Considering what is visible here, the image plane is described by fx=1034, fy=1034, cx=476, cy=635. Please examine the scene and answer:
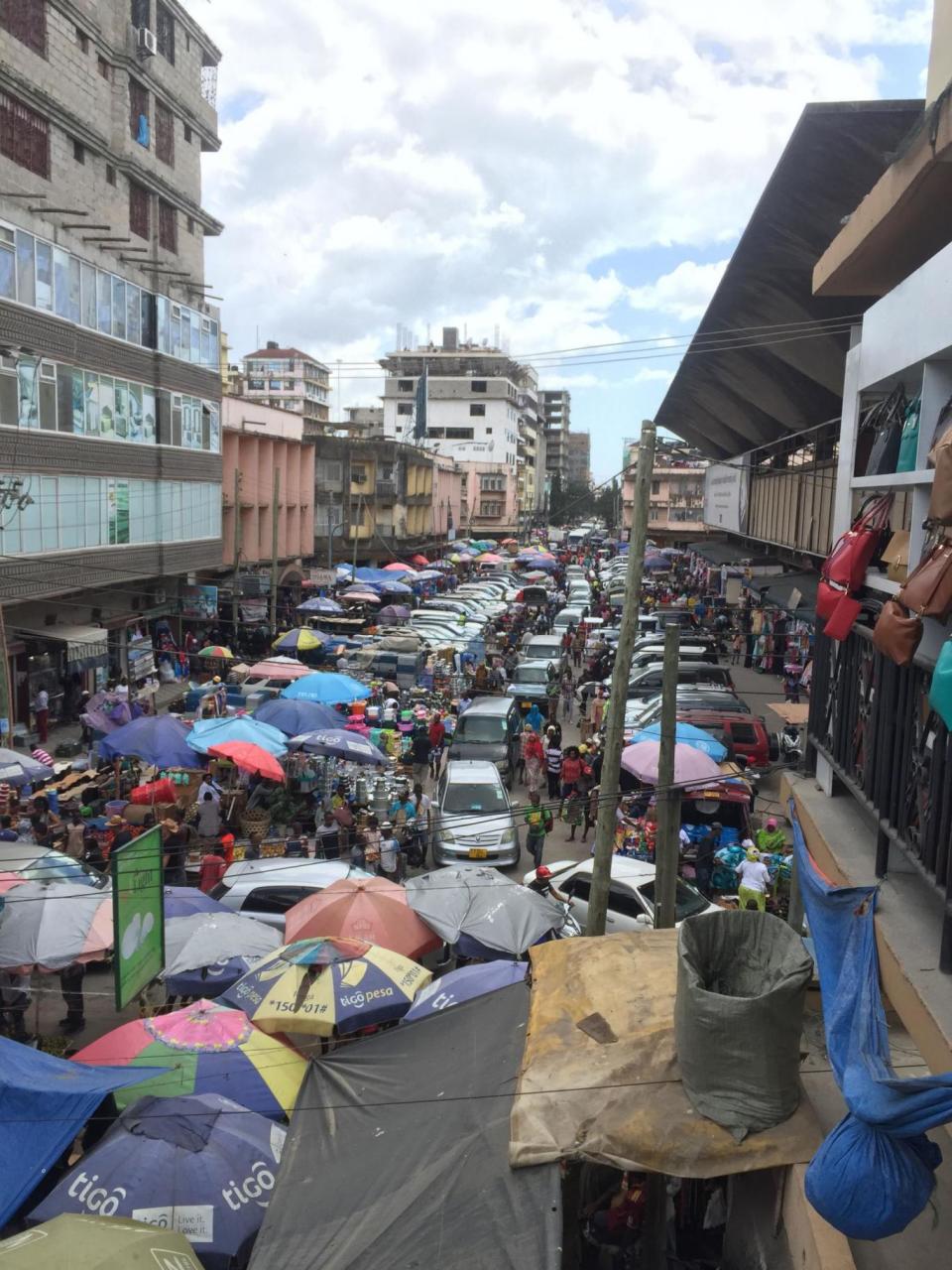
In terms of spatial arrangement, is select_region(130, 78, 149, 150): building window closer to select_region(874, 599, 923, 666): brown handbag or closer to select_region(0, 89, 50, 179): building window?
select_region(0, 89, 50, 179): building window

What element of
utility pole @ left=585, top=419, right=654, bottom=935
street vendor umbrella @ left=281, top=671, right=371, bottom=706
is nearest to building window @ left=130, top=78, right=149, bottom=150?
street vendor umbrella @ left=281, top=671, right=371, bottom=706

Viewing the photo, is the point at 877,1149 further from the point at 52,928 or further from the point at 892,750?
the point at 52,928

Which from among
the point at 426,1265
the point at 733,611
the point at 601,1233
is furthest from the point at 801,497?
the point at 426,1265

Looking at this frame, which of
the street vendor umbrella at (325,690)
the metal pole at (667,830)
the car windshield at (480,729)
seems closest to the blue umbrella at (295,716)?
the street vendor umbrella at (325,690)

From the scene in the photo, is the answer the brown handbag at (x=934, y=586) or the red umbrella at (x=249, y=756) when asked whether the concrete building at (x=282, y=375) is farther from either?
the brown handbag at (x=934, y=586)

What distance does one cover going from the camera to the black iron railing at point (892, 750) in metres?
5.29

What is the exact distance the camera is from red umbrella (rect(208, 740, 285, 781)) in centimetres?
1522

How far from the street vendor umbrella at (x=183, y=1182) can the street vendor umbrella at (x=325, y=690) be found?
40.4 feet

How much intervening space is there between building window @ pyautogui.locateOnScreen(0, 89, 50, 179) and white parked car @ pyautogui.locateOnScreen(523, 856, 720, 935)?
18321 mm

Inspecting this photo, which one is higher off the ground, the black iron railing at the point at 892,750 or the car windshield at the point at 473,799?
the black iron railing at the point at 892,750

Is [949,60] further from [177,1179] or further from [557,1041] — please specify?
[177,1179]

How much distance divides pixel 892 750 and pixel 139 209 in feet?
A: 89.5

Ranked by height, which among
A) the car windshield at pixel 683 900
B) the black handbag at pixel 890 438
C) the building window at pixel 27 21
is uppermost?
the building window at pixel 27 21

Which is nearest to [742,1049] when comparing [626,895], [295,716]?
[626,895]
